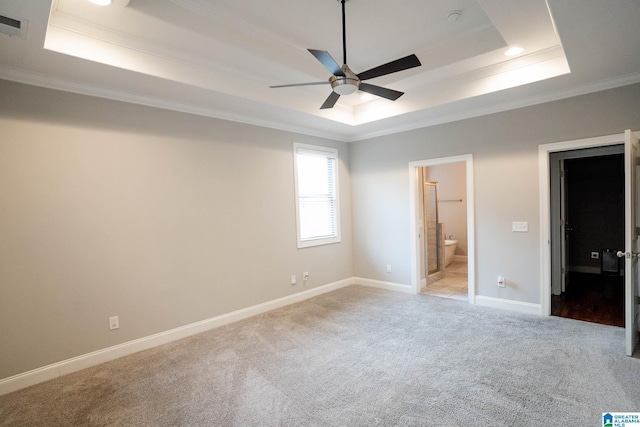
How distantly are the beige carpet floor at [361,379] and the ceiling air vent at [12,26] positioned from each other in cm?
264

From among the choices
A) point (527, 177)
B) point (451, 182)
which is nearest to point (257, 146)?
point (527, 177)

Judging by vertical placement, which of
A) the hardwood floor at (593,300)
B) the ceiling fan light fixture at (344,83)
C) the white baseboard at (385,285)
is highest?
the ceiling fan light fixture at (344,83)

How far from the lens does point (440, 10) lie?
8.76 feet

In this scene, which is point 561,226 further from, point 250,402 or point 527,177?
point 250,402

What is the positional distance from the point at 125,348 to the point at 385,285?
12.2 ft

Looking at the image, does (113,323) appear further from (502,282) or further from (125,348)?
(502,282)

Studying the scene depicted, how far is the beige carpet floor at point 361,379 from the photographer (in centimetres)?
214

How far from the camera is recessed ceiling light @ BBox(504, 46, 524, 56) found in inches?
118

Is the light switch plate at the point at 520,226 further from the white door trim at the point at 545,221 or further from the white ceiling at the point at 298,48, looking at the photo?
the white ceiling at the point at 298,48

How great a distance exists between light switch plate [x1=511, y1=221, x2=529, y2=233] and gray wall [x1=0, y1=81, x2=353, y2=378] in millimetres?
3090

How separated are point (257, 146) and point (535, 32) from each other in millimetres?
3203

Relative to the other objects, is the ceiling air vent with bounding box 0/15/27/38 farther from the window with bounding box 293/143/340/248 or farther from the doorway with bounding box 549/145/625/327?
the doorway with bounding box 549/145/625/327

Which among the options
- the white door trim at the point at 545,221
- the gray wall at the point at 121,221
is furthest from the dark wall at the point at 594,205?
the gray wall at the point at 121,221

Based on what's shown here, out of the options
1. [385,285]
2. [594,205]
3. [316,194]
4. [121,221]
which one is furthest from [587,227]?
[121,221]
